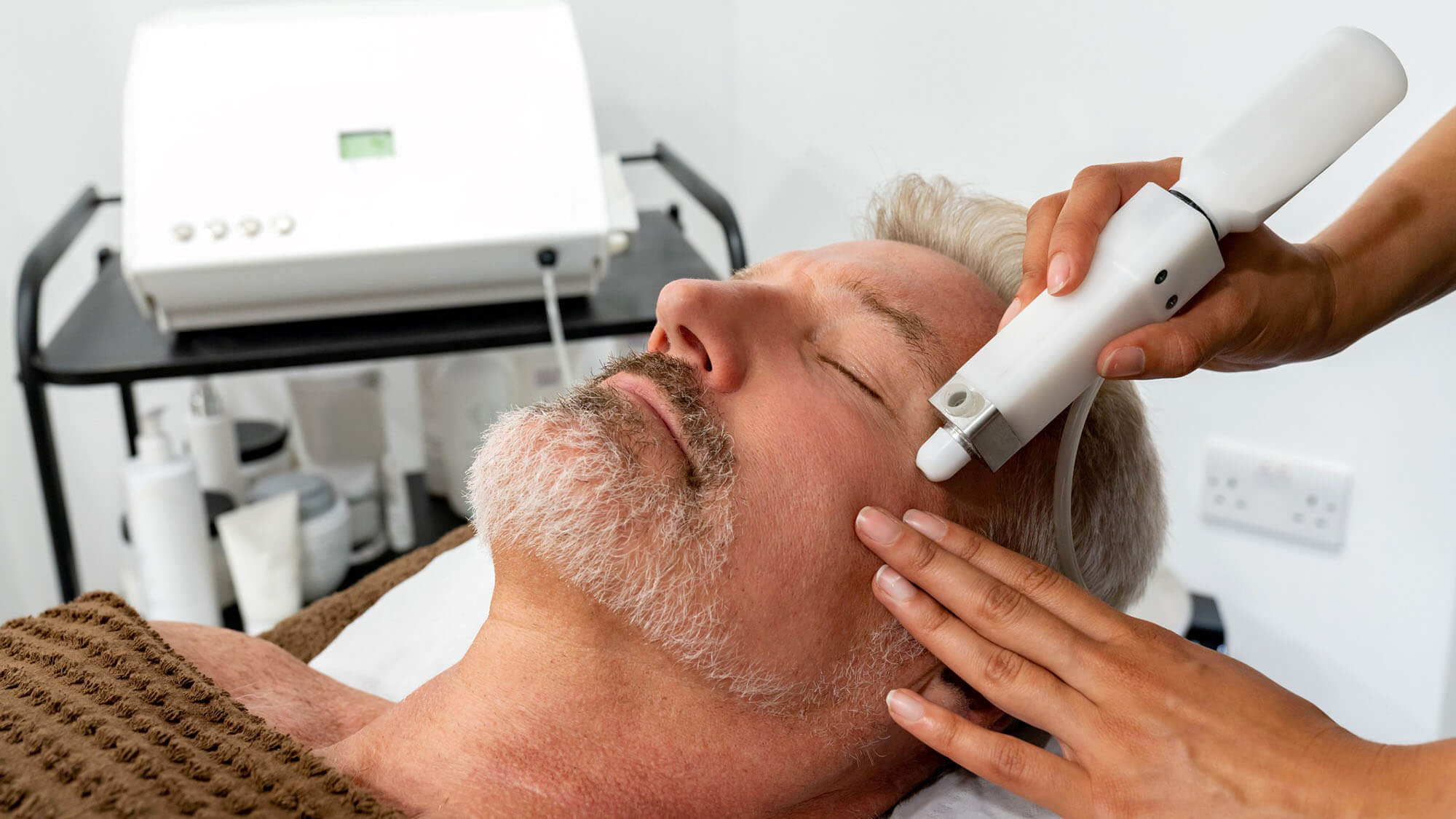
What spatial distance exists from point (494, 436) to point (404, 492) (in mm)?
1045

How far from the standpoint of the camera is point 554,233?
4.81ft

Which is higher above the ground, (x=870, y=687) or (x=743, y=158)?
(x=743, y=158)

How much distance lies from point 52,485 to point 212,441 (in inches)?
11.5

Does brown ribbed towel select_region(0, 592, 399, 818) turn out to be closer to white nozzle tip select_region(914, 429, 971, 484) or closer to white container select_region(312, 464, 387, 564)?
white nozzle tip select_region(914, 429, 971, 484)

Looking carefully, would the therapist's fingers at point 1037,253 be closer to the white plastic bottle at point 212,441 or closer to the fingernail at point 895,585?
the fingernail at point 895,585

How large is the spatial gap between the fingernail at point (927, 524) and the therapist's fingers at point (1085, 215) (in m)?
0.21

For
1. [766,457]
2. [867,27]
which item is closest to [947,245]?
[766,457]

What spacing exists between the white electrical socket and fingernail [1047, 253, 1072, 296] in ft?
2.69

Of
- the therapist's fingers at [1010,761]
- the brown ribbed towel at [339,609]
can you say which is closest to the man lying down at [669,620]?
the therapist's fingers at [1010,761]

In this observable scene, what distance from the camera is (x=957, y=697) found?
96cm

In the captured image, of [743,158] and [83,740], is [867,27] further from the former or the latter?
[83,740]

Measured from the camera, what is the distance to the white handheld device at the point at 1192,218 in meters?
0.72

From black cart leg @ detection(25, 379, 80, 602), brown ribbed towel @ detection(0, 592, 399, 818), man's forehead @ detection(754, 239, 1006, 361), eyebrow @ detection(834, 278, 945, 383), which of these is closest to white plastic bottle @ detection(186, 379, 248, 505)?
black cart leg @ detection(25, 379, 80, 602)

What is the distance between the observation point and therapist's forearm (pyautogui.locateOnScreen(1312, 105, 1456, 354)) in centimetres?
90
